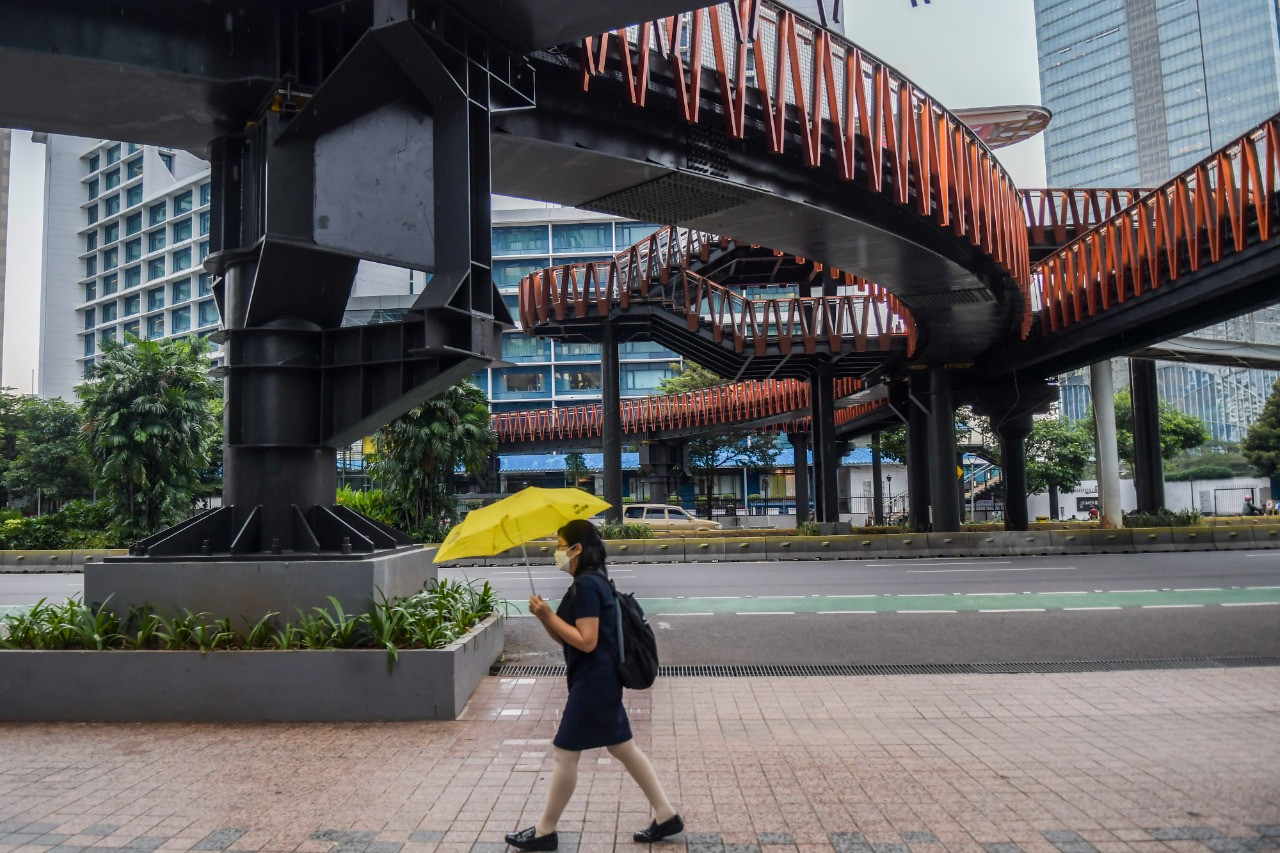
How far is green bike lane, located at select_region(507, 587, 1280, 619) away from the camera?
47.2 ft

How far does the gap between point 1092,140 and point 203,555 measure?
677ft

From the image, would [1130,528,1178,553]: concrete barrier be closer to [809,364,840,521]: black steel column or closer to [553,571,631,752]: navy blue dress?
[809,364,840,521]: black steel column

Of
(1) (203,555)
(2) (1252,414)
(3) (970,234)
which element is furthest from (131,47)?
(2) (1252,414)

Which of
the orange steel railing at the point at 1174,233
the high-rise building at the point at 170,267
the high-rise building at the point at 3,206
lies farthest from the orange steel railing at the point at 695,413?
the high-rise building at the point at 3,206

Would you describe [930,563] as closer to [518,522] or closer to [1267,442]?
[518,522]

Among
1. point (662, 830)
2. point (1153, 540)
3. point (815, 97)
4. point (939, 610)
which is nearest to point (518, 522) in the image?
point (662, 830)

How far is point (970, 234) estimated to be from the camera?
20.0 metres

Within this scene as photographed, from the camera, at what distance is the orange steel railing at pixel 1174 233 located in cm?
1716

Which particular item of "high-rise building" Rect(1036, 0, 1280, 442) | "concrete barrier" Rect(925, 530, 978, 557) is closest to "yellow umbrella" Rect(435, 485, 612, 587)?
"concrete barrier" Rect(925, 530, 978, 557)

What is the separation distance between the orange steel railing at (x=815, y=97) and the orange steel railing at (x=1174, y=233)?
2548mm

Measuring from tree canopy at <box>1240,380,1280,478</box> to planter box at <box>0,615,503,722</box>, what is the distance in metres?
68.7

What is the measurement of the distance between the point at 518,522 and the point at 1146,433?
3841 cm

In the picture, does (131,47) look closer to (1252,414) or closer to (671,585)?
(671,585)

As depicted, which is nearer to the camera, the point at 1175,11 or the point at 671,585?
the point at 671,585
